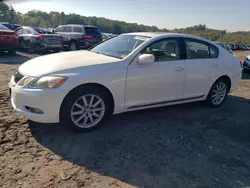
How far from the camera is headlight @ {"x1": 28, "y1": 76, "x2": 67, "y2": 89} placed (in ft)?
11.8

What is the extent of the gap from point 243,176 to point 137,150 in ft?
4.43

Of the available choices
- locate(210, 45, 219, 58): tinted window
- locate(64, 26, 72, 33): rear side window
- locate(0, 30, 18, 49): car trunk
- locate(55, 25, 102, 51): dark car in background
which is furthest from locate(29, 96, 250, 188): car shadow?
locate(64, 26, 72, 33): rear side window

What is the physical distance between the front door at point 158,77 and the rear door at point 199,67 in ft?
0.65

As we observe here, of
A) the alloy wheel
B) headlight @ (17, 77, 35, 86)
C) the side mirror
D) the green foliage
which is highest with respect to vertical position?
the green foliage

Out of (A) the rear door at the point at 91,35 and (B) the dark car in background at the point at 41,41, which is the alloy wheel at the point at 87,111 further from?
(A) the rear door at the point at 91,35

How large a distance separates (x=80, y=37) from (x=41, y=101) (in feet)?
41.6

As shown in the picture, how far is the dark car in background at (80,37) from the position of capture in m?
15.7

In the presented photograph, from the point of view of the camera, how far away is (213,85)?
5562 millimetres

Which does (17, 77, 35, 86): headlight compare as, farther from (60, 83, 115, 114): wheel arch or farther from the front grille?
(60, 83, 115, 114): wheel arch

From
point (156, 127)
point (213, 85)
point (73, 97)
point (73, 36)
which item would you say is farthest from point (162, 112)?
point (73, 36)

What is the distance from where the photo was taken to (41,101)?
11.7 feet

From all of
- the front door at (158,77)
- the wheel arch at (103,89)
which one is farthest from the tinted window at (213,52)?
the wheel arch at (103,89)

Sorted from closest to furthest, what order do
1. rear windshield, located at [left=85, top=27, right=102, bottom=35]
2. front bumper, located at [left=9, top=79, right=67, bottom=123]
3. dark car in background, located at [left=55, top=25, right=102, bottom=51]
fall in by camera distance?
1. front bumper, located at [left=9, top=79, right=67, bottom=123]
2. dark car in background, located at [left=55, top=25, right=102, bottom=51]
3. rear windshield, located at [left=85, top=27, right=102, bottom=35]

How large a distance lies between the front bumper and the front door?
1.14 metres
